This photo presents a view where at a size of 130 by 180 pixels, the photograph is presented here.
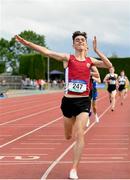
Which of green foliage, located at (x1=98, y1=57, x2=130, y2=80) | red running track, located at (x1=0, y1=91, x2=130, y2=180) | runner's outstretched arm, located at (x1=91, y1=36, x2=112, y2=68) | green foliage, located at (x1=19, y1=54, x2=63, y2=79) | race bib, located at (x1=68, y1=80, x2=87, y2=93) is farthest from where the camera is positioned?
green foliage, located at (x1=98, y1=57, x2=130, y2=80)

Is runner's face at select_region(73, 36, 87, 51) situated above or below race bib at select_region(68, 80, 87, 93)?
above

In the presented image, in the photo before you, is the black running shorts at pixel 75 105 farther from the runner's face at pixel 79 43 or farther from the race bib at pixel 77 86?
the runner's face at pixel 79 43

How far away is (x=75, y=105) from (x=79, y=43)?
885 mm

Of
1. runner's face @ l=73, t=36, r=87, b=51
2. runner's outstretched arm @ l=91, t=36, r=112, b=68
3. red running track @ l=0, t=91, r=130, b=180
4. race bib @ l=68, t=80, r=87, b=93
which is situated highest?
runner's face @ l=73, t=36, r=87, b=51

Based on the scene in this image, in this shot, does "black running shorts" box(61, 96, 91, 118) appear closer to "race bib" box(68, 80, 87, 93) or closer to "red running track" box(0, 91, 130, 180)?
"race bib" box(68, 80, 87, 93)

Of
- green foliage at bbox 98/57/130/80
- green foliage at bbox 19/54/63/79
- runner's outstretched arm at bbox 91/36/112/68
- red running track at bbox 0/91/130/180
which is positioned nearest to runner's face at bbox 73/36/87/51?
runner's outstretched arm at bbox 91/36/112/68

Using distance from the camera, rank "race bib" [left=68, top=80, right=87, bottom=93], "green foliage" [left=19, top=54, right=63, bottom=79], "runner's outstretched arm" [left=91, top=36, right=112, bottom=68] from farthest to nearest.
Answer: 1. "green foliage" [left=19, top=54, right=63, bottom=79]
2. "runner's outstretched arm" [left=91, top=36, right=112, bottom=68]
3. "race bib" [left=68, top=80, right=87, bottom=93]

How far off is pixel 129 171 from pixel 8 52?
406 feet

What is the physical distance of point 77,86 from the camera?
340 inches

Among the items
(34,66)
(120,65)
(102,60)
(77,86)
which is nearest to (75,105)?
(77,86)

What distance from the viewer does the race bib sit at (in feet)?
28.3

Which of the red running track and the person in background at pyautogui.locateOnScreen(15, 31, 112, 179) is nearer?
the person in background at pyautogui.locateOnScreen(15, 31, 112, 179)

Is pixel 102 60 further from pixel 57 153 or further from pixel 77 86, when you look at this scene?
pixel 57 153

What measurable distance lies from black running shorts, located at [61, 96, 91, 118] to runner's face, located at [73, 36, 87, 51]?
2.35ft
